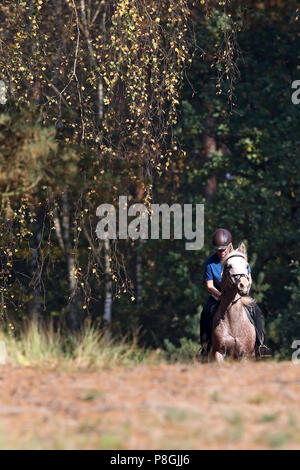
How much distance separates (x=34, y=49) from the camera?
43.2 ft

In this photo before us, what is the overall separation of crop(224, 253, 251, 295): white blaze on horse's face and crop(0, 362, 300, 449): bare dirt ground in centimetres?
168

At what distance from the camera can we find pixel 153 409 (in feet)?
24.0

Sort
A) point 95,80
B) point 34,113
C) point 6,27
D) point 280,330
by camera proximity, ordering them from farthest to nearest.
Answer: point 280,330, point 6,27, point 95,80, point 34,113

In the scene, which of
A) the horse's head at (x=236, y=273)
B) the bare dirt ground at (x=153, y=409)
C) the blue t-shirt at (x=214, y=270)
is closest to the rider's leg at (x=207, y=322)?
the blue t-shirt at (x=214, y=270)

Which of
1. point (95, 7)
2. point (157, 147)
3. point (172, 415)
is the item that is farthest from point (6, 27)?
point (172, 415)

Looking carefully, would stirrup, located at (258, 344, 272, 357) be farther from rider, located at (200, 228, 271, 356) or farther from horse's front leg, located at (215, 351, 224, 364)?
horse's front leg, located at (215, 351, 224, 364)

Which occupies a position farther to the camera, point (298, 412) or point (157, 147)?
point (157, 147)

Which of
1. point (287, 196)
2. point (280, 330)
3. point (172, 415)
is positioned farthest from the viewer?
point (287, 196)

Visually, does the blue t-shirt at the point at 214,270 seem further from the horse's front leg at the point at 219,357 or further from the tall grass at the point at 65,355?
the tall grass at the point at 65,355

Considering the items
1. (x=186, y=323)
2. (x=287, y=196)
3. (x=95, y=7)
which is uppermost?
(x=95, y=7)

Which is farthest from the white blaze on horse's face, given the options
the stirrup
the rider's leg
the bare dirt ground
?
the bare dirt ground

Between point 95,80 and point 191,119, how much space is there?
8220 millimetres

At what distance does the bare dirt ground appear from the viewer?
665 cm

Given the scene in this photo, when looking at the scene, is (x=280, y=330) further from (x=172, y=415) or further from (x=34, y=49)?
(x=172, y=415)
